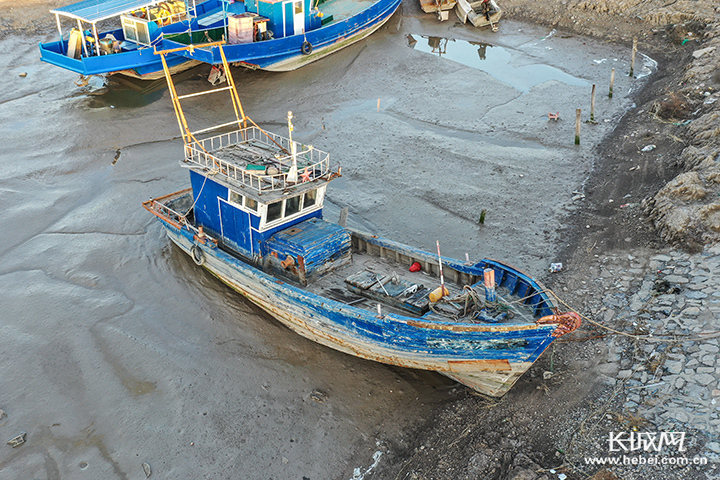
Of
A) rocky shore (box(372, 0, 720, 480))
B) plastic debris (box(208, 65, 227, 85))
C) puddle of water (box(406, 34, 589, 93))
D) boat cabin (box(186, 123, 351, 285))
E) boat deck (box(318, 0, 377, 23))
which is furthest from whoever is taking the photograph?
boat deck (box(318, 0, 377, 23))

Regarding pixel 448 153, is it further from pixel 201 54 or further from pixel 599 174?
pixel 201 54

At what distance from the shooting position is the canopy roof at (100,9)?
68.2 feet

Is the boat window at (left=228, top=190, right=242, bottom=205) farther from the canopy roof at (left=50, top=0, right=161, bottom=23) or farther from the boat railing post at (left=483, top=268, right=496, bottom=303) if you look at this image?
the canopy roof at (left=50, top=0, right=161, bottom=23)

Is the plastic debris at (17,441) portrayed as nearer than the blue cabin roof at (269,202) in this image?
Yes

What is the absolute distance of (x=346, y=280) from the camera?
11.0 metres

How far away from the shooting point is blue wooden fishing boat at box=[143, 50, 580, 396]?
30.4ft

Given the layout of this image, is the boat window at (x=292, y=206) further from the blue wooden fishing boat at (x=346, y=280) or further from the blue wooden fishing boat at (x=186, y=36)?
the blue wooden fishing boat at (x=186, y=36)

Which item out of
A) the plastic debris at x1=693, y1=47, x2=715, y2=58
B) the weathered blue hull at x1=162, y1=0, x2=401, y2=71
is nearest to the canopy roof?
the weathered blue hull at x1=162, y1=0, x2=401, y2=71

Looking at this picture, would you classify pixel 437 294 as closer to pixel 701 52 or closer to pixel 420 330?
pixel 420 330

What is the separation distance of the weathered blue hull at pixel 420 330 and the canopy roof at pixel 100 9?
1321 centimetres

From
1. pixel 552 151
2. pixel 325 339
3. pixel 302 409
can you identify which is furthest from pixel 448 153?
pixel 302 409

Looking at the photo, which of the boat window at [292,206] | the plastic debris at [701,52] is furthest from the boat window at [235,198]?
the plastic debris at [701,52]

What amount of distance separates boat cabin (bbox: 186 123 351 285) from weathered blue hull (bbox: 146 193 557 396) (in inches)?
16.7

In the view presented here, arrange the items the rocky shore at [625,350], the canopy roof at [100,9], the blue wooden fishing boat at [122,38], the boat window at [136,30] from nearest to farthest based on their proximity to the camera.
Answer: the rocky shore at [625,350] < the canopy roof at [100,9] < the blue wooden fishing boat at [122,38] < the boat window at [136,30]
